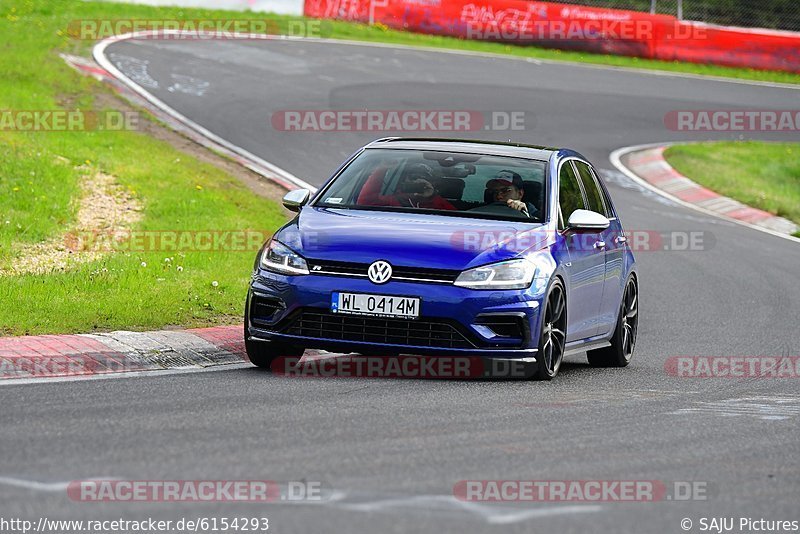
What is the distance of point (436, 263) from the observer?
945 centimetres

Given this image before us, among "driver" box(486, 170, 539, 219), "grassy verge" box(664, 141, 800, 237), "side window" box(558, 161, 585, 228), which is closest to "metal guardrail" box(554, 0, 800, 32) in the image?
"grassy verge" box(664, 141, 800, 237)

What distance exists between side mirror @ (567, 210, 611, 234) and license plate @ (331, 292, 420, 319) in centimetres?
161

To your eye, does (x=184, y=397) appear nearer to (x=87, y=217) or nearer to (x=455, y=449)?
(x=455, y=449)

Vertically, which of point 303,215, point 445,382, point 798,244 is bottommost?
point 798,244

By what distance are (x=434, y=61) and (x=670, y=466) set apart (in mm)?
25194

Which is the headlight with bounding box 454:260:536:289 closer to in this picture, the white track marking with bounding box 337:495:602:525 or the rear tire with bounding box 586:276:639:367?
the rear tire with bounding box 586:276:639:367

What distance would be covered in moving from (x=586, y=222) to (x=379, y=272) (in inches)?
70.4

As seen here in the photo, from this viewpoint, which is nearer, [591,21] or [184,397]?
[184,397]

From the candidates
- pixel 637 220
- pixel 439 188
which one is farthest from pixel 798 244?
pixel 439 188

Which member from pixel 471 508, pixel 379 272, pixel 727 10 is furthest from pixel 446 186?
pixel 727 10

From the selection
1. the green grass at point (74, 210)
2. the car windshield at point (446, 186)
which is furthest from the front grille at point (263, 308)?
the green grass at point (74, 210)

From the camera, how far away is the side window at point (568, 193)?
35.4 ft

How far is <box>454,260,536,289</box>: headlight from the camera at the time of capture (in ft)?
31.0

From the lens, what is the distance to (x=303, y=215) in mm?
10336
